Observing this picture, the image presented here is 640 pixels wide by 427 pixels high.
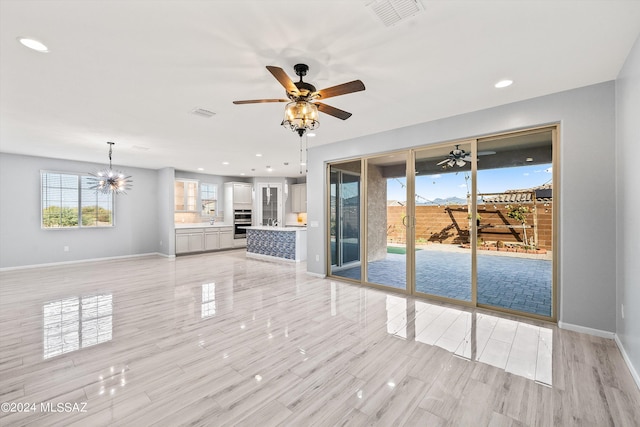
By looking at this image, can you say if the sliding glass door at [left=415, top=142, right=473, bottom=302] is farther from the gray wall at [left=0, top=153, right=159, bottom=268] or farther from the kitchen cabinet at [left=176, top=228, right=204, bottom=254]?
the gray wall at [left=0, top=153, right=159, bottom=268]

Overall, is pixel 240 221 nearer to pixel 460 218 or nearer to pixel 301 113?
pixel 460 218

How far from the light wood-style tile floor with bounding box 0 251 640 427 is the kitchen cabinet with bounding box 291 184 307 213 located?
259 inches

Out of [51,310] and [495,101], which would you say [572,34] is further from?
[51,310]

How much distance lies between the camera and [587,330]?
304cm

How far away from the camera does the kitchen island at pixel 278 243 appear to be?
7520 millimetres

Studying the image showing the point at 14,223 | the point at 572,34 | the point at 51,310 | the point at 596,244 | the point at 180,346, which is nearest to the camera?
the point at 572,34

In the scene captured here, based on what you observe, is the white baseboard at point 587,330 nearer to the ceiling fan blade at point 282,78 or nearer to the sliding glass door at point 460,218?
the sliding glass door at point 460,218

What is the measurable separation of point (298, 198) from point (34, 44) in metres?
8.70

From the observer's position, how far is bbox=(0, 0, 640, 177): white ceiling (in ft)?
6.34

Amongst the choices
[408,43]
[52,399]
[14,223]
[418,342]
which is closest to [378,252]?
[418,342]

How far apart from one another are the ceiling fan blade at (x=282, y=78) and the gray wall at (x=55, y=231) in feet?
26.3

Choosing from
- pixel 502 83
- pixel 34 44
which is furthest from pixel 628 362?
pixel 34 44

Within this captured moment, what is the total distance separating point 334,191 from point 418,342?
3.41 meters

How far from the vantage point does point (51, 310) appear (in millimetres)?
3807
